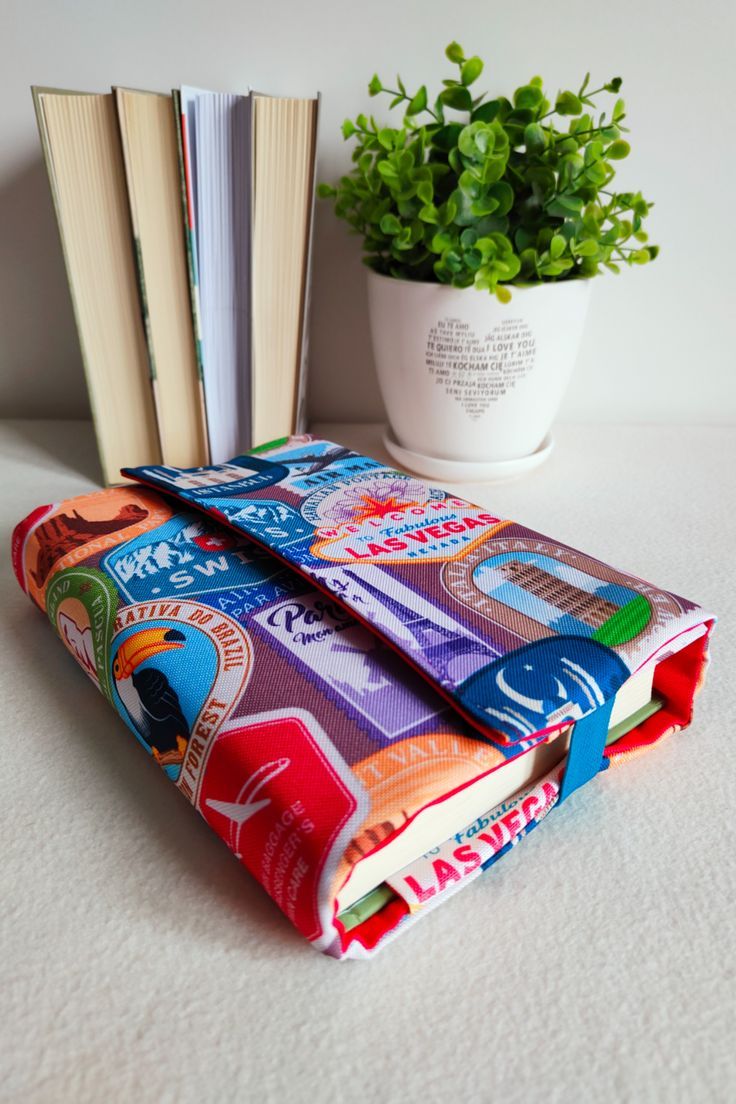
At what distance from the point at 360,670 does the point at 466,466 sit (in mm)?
356

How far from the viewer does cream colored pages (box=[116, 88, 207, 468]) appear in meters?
0.56

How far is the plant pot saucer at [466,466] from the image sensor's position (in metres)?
0.66

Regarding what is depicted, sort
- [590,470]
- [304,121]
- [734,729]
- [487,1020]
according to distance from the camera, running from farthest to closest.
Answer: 1. [590,470]
2. [304,121]
3. [734,729]
4. [487,1020]

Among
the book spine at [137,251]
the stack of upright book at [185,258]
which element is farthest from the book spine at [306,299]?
the book spine at [137,251]

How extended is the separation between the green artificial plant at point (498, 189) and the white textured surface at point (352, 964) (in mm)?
344

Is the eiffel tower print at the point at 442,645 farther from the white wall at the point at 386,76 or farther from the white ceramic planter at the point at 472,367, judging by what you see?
the white wall at the point at 386,76

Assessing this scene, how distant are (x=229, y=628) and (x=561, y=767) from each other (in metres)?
0.16

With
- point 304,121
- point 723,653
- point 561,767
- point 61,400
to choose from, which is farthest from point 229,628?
point 61,400

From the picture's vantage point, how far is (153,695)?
1.14 ft

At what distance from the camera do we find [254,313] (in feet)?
2.11

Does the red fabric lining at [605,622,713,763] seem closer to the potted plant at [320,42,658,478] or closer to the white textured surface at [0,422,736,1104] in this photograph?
the white textured surface at [0,422,736,1104]

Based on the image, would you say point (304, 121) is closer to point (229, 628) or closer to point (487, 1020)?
point (229, 628)

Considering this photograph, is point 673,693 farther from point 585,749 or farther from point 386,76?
point 386,76

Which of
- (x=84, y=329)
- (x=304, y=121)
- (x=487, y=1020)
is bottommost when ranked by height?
(x=487, y=1020)
